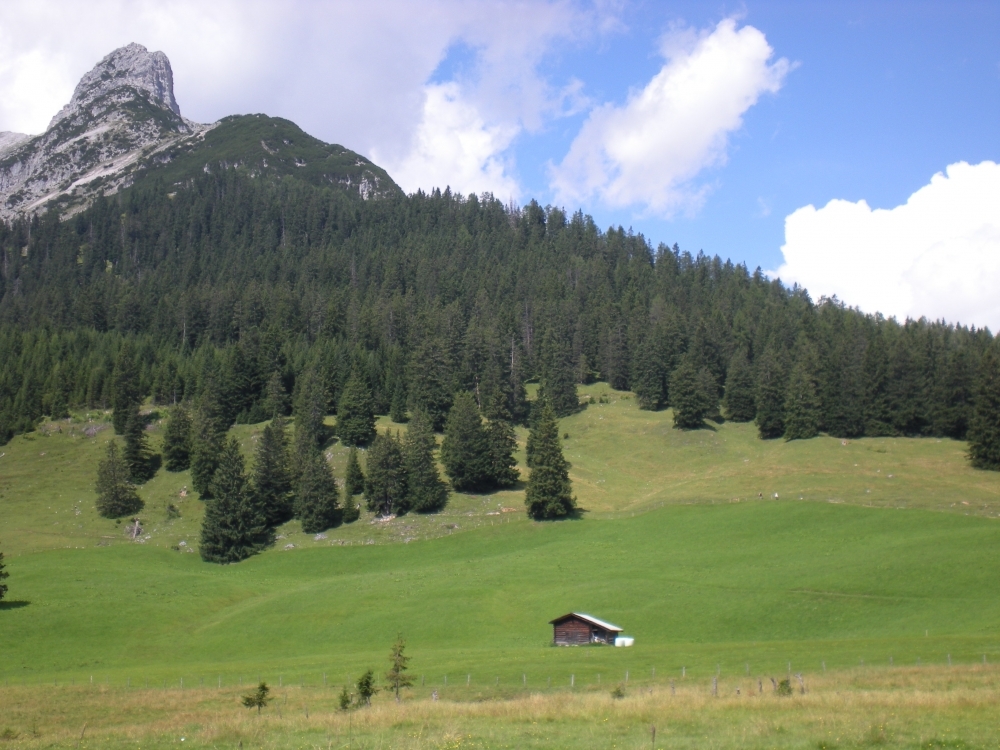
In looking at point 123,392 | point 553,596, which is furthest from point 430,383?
point 553,596

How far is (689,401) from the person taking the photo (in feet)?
375

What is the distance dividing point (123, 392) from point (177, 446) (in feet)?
64.5

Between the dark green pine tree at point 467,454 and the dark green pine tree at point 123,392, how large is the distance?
5238cm

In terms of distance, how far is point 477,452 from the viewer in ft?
299

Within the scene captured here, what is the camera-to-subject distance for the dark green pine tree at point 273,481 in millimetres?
89869

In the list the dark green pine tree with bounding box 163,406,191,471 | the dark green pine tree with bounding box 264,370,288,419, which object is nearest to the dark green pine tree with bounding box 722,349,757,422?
the dark green pine tree with bounding box 264,370,288,419

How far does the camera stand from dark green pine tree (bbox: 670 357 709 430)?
114250 mm

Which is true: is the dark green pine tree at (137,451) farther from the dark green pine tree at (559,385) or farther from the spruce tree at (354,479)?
the dark green pine tree at (559,385)

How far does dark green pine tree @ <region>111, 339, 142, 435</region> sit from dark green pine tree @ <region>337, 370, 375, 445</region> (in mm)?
→ 32724

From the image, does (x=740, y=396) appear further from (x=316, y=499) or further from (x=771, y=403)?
(x=316, y=499)

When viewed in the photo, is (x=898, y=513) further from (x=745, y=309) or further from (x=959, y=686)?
(x=745, y=309)

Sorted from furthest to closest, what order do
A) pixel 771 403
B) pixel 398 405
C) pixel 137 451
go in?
pixel 398 405 < pixel 771 403 < pixel 137 451

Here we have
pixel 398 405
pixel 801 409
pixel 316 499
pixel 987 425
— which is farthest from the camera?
pixel 398 405

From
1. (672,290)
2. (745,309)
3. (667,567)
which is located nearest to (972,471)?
(667,567)
